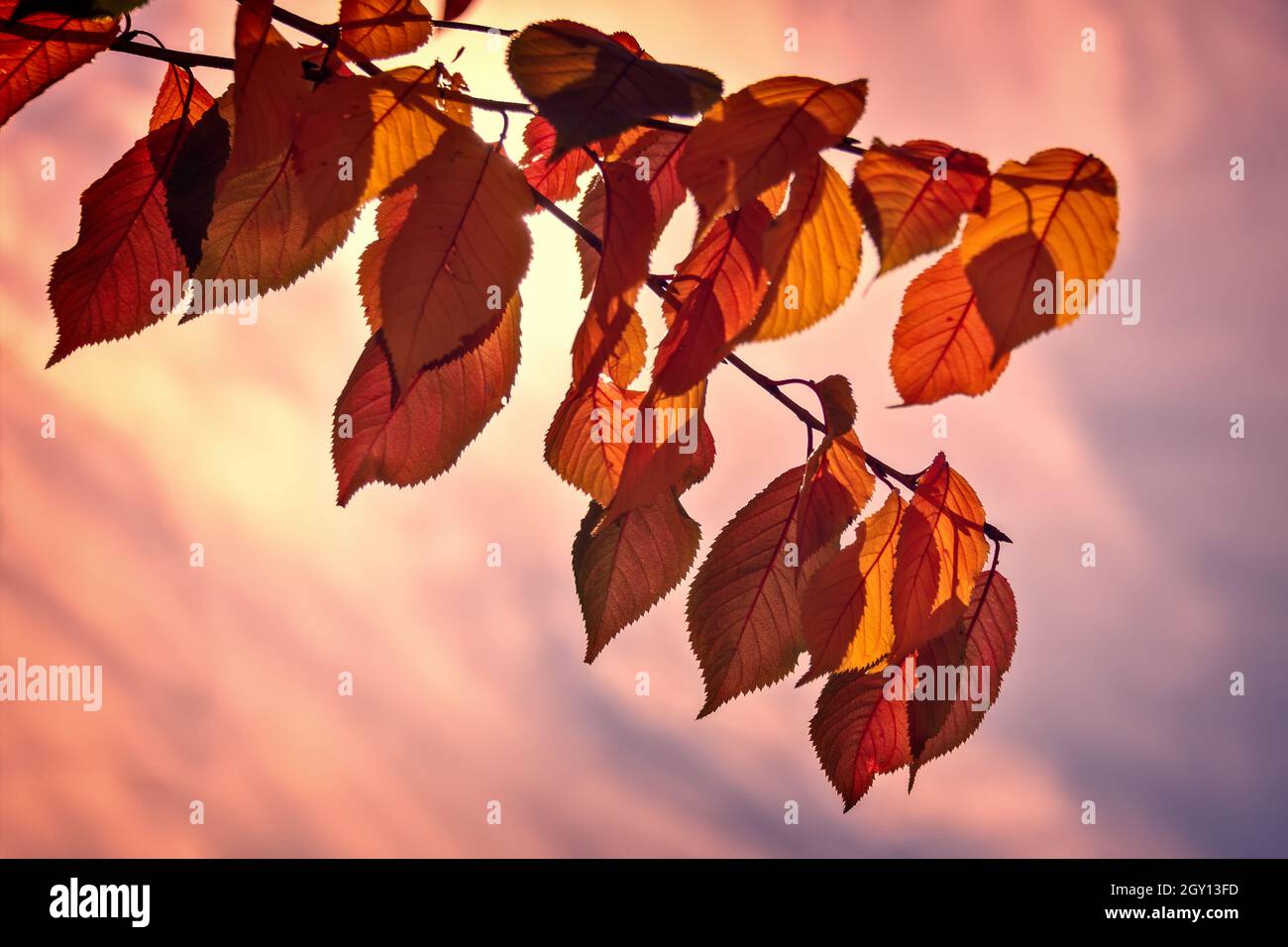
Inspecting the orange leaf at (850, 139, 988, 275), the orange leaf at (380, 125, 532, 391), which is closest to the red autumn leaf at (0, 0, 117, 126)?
the orange leaf at (380, 125, 532, 391)

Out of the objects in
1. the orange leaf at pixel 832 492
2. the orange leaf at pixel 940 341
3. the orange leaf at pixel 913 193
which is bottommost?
the orange leaf at pixel 832 492

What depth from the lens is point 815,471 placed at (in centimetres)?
69

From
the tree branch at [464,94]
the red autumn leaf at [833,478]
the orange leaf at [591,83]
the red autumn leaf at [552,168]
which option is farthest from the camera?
the red autumn leaf at [552,168]

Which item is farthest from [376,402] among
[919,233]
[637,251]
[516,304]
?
[919,233]

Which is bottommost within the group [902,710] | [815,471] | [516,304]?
[902,710]

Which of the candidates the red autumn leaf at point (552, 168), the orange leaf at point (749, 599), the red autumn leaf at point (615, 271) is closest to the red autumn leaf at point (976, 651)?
the orange leaf at point (749, 599)

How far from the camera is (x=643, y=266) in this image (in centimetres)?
54

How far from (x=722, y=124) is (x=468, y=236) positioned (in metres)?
0.14

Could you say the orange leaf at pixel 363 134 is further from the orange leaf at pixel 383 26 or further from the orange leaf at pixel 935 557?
the orange leaf at pixel 935 557

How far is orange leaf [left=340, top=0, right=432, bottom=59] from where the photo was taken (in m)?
0.64

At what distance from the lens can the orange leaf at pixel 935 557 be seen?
64 centimetres

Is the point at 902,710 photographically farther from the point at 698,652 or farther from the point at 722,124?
the point at 722,124

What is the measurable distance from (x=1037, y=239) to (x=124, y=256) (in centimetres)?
58

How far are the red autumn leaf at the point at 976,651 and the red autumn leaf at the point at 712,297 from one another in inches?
A: 11.7
